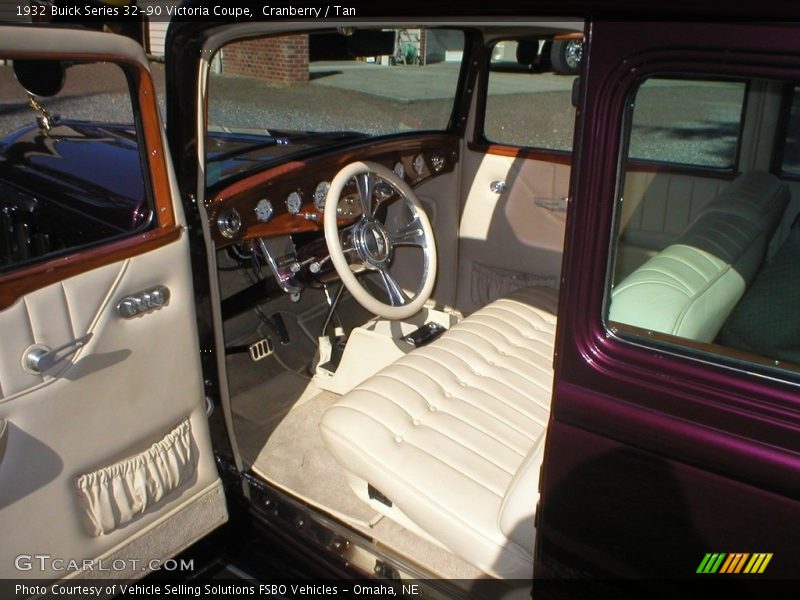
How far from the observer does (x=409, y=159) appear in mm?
3043

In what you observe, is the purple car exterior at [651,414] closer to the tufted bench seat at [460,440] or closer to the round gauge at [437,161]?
the tufted bench seat at [460,440]

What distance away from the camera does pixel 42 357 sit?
4.89ft

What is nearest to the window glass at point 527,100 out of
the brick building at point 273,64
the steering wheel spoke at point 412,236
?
the steering wheel spoke at point 412,236

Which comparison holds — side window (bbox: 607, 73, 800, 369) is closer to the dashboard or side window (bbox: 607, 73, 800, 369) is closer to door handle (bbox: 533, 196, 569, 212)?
door handle (bbox: 533, 196, 569, 212)

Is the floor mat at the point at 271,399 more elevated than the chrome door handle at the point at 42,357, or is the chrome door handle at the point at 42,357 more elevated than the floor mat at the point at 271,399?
the chrome door handle at the point at 42,357

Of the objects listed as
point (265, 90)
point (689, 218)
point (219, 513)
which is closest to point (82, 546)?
point (219, 513)

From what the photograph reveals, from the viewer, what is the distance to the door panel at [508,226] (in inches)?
122

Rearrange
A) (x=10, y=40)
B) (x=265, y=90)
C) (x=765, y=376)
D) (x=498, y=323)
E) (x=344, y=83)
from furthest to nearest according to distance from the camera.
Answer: (x=344, y=83)
(x=265, y=90)
(x=498, y=323)
(x=10, y=40)
(x=765, y=376)

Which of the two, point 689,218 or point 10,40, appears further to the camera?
point 689,218

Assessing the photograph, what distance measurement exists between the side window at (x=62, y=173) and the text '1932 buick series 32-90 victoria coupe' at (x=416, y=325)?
0.01 meters

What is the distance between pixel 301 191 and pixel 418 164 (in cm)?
68

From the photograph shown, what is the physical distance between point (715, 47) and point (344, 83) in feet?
43.2

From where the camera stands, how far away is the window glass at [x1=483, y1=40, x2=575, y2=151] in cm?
306

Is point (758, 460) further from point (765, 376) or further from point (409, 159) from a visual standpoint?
point (409, 159)
